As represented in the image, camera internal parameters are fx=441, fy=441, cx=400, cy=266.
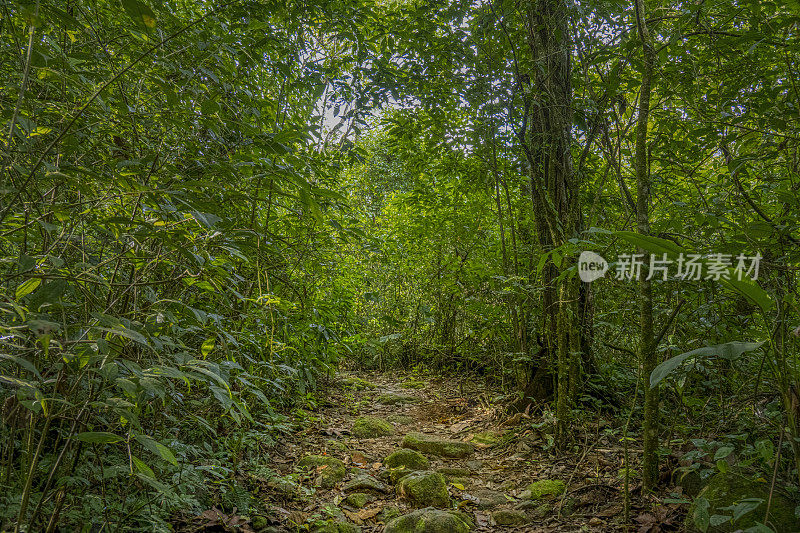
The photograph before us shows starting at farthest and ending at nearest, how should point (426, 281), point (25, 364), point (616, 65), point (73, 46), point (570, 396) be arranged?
point (426, 281)
point (570, 396)
point (616, 65)
point (73, 46)
point (25, 364)

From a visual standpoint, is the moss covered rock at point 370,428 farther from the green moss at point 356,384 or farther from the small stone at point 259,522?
the small stone at point 259,522

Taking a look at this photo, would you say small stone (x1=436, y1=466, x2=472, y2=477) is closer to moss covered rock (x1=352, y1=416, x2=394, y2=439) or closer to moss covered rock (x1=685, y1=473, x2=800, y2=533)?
moss covered rock (x1=352, y1=416, x2=394, y2=439)

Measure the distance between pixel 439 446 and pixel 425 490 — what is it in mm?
984

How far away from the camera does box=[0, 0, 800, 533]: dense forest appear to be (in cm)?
154

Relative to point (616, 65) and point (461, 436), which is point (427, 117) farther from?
point (461, 436)

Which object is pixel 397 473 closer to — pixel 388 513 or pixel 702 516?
pixel 388 513

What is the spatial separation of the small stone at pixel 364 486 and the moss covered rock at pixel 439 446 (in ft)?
2.59

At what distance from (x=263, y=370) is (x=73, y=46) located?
2399mm

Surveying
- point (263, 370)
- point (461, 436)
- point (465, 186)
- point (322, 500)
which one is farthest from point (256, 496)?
point (465, 186)

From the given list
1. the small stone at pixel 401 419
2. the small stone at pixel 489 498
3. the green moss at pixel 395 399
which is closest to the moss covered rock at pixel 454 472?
the small stone at pixel 489 498

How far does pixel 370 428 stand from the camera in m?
4.37

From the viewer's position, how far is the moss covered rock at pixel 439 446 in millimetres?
3879

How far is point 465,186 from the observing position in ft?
16.3

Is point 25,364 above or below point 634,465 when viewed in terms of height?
above
